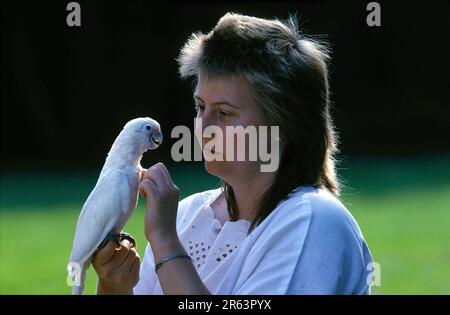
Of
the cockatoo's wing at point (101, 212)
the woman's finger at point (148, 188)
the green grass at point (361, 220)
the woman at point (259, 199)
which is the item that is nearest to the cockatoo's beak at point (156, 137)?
the cockatoo's wing at point (101, 212)

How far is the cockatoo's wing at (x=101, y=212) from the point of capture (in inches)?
95.0

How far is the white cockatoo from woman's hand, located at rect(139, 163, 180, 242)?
1.22 feet

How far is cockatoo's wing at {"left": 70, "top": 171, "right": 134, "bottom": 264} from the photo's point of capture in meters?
2.41

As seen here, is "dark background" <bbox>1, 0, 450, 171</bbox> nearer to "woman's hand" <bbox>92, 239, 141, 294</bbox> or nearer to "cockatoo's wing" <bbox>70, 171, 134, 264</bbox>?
"cockatoo's wing" <bbox>70, 171, 134, 264</bbox>

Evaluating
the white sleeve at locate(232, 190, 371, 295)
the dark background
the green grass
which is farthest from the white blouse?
the dark background

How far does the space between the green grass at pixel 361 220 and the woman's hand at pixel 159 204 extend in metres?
3.83

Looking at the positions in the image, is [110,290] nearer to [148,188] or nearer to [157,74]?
[148,188]

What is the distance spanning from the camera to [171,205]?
2057 mm

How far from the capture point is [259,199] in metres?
2.21

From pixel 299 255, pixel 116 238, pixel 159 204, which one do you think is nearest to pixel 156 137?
pixel 116 238

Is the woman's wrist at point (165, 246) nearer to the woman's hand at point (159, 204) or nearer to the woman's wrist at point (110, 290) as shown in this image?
the woman's hand at point (159, 204)

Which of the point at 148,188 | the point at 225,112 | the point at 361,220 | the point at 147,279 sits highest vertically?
the point at 225,112

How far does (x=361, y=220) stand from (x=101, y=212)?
6.33m

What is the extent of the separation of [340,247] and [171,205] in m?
0.48
